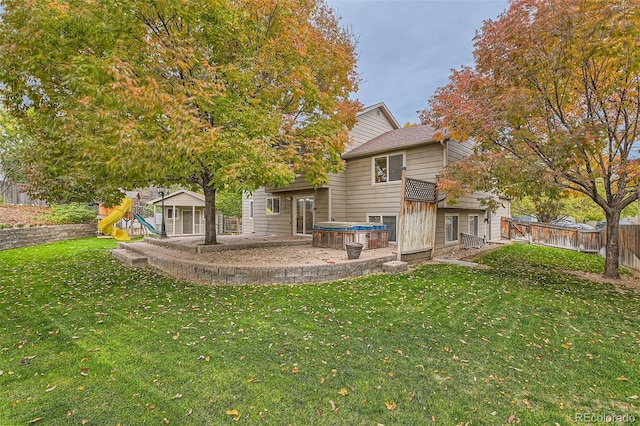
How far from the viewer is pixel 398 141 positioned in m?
12.1

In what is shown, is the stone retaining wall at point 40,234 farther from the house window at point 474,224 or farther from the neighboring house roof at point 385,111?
the house window at point 474,224

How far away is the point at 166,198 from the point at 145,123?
1433 centimetres

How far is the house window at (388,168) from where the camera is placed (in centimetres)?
1161

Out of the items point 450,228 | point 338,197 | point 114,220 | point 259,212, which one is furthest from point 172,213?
point 450,228

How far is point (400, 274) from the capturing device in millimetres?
7750

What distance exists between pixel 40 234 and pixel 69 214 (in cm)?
345

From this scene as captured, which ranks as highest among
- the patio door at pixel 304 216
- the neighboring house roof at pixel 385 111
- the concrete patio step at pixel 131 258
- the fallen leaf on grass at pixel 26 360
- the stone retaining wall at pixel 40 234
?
the neighboring house roof at pixel 385 111

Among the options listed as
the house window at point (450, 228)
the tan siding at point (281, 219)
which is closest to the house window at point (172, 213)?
the tan siding at point (281, 219)

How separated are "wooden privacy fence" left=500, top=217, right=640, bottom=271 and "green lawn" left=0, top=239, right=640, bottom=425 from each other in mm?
4964

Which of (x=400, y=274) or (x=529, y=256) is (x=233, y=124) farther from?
(x=529, y=256)

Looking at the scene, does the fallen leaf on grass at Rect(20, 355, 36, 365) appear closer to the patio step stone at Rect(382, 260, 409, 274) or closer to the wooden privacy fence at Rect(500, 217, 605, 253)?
the patio step stone at Rect(382, 260, 409, 274)

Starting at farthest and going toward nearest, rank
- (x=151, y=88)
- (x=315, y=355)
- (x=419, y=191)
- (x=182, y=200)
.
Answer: (x=182, y=200)
(x=419, y=191)
(x=151, y=88)
(x=315, y=355)

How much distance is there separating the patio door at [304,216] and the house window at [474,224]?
7.44 meters

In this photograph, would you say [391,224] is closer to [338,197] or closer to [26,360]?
[338,197]
